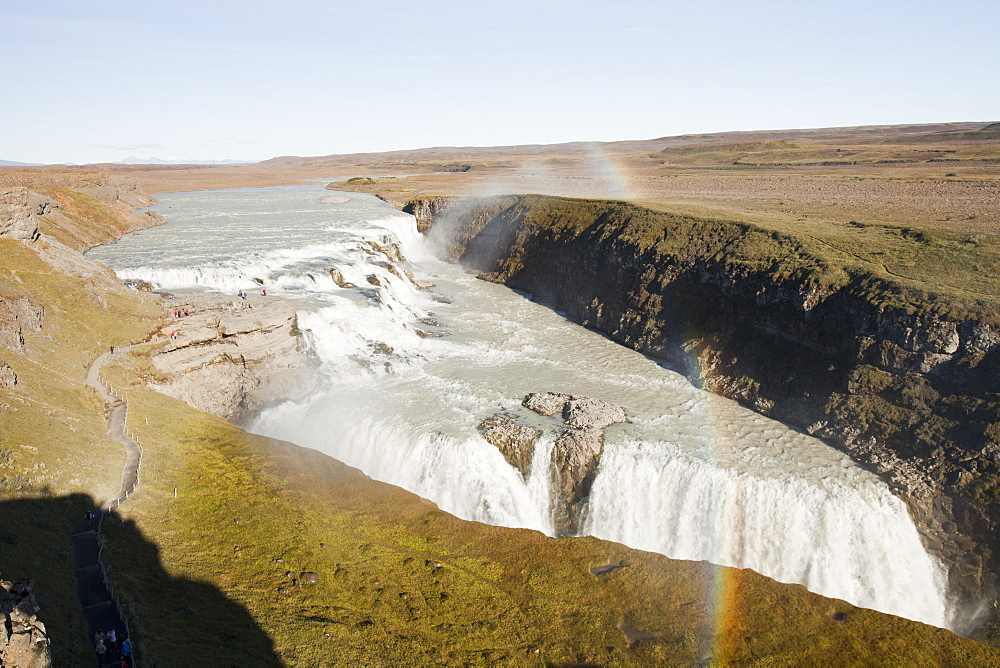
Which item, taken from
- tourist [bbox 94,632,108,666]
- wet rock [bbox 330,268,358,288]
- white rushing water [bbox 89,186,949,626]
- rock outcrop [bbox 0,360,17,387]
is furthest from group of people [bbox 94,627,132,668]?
wet rock [bbox 330,268,358,288]

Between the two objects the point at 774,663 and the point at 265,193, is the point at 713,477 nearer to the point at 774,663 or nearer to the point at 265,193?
the point at 774,663

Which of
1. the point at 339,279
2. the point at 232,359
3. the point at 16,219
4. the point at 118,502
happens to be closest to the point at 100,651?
the point at 118,502

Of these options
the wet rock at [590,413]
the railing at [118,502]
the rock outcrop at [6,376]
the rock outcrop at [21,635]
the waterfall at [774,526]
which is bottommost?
the waterfall at [774,526]

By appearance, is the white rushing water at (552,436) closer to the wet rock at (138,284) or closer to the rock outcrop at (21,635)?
the wet rock at (138,284)

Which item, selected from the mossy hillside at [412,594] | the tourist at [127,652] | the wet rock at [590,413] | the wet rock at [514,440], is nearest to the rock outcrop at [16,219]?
the mossy hillside at [412,594]

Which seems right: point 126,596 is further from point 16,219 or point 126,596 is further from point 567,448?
point 16,219

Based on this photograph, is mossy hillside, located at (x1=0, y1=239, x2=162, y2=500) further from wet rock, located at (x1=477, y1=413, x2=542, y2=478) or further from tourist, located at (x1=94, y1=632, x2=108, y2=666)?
wet rock, located at (x1=477, y1=413, x2=542, y2=478)
